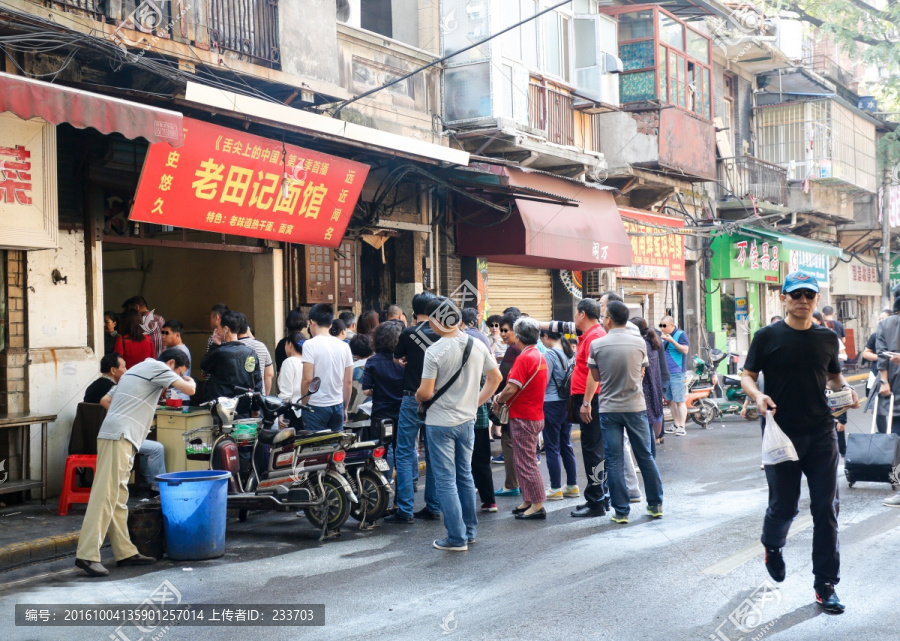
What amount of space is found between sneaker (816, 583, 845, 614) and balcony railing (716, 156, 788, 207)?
1950 centimetres

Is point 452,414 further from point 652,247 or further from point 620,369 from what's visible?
point 652,247

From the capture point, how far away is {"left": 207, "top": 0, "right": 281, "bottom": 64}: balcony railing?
1037cm

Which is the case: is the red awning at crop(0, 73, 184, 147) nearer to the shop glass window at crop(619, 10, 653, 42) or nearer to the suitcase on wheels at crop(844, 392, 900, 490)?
the suitcase on wheels at crop(844, 392, 900, 490)

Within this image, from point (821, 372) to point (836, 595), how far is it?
1.27 metres

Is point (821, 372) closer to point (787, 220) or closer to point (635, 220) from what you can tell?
point (635, 220)

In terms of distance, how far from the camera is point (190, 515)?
681 centimetres

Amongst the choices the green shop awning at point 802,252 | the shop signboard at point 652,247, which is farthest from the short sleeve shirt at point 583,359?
the green shop awning at point 802,252

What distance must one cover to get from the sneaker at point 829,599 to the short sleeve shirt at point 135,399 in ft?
14.6

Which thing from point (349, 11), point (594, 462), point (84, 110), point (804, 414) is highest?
point (349, 11)

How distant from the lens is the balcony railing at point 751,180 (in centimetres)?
2405

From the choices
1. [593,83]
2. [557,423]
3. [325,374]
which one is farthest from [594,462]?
[593,83]

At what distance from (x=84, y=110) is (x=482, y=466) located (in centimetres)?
452

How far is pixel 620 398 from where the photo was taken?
307 inches

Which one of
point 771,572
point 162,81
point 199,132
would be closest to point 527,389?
point 771,572
